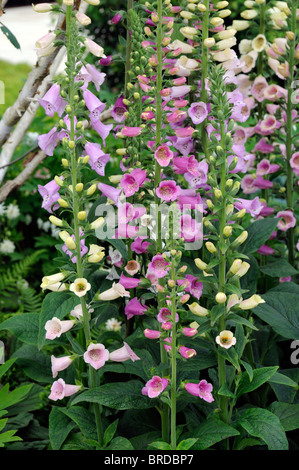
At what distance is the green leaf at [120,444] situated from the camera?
7.39 feet

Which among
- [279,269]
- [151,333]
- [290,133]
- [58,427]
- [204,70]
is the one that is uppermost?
[204,70]

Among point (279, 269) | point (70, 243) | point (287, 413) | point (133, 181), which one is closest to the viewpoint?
point (70, 243)

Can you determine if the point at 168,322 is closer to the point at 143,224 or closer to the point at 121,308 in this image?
the point at 143,224

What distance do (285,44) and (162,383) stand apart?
195cm

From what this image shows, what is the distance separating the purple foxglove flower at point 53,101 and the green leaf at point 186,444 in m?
1.31

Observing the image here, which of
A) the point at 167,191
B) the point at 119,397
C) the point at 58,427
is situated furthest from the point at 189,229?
the point at 58,427

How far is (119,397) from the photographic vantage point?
7.57ft

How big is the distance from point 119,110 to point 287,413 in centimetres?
144

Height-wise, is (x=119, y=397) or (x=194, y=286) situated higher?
(x=194, y=286)

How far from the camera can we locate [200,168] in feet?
8.10

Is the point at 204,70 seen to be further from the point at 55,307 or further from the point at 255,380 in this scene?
the point at 255,380

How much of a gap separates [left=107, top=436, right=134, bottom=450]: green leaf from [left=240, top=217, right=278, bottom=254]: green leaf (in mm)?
988

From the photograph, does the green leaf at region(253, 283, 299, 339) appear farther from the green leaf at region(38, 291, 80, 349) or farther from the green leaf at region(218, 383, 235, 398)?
the green leaf at region(38, 291, 80, 349)

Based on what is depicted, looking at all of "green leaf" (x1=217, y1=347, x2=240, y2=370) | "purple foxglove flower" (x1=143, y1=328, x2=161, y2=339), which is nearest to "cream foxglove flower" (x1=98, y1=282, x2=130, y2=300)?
"purple foxglove flower" (x1=143, y1=328, x2=161, y2=339)
